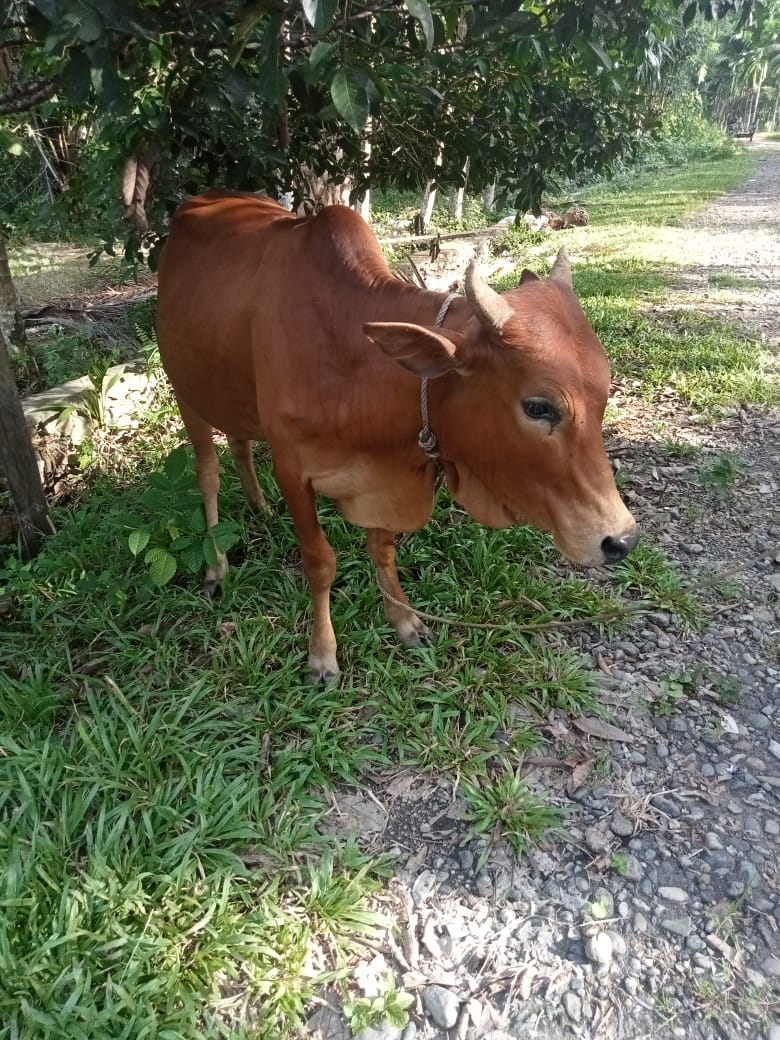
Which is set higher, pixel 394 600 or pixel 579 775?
pixel 394 600

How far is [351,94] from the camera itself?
6.26 feet

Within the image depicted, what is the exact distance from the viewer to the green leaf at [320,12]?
1.51 meters

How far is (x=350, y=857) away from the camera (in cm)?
225

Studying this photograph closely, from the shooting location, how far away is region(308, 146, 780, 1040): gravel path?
189 cm

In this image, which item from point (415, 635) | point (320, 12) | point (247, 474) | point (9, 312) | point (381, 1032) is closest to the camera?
point (320, 12)

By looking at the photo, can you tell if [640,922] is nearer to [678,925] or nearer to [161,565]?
[678,925]

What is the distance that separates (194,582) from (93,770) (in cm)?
116

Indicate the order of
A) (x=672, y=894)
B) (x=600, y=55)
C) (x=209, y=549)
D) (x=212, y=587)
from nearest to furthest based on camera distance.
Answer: (x=672, y=894) → (x=600, y=55) → (x=209, y=549) → (x=212, y=587)

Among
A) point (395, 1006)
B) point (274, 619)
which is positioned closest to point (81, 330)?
point (274, 619)

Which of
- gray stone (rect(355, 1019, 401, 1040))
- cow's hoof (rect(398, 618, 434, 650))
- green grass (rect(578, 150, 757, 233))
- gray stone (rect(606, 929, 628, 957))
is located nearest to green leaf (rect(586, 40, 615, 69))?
cow's hoof (rect(398, 618, 434, 650))

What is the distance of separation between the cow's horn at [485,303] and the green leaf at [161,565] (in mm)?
1659

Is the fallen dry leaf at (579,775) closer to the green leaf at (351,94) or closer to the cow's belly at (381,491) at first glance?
the cow's belly at (381,491)

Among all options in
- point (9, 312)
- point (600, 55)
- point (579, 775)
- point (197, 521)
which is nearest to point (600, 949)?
point (579, 775)

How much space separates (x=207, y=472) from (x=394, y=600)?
4.02 feet
